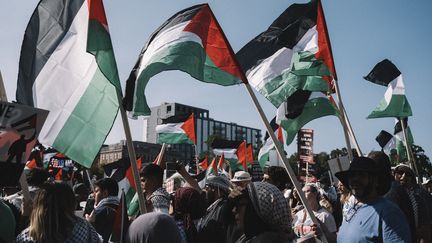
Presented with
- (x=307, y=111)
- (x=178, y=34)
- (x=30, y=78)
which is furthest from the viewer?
(x=307, y=111)

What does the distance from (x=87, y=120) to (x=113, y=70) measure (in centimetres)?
57

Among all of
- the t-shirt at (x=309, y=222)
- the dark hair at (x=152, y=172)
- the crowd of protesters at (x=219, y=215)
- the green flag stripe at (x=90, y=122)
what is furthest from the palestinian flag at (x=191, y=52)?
the t-shirt at (x=309, y=222)

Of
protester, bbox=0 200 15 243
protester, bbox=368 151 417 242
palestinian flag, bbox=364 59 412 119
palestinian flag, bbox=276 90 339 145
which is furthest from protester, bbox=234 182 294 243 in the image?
palestinian flag, bbox=364 59 412 119

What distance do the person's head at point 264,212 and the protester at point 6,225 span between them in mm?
1669

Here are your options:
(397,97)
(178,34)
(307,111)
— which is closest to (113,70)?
(178,34)

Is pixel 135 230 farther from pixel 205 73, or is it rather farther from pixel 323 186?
pixel 323 186

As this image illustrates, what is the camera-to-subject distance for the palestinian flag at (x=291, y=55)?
6.50 meters

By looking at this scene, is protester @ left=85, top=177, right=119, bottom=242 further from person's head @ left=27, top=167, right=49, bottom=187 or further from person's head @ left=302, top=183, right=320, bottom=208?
person's head @ left=302, top=183, right=320, bottom=208

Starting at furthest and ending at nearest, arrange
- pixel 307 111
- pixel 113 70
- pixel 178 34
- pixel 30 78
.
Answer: pixel 307 111 → pixel 178 34 → pixel 30 78 → pixel 113 70

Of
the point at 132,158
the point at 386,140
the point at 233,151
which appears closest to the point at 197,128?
the point at 233,151

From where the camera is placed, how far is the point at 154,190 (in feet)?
15.5

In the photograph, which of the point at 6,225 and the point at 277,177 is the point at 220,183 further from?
the point at 6,225

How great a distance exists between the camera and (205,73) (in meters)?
5.70

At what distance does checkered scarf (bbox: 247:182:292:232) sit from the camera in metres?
Result: 2.73
